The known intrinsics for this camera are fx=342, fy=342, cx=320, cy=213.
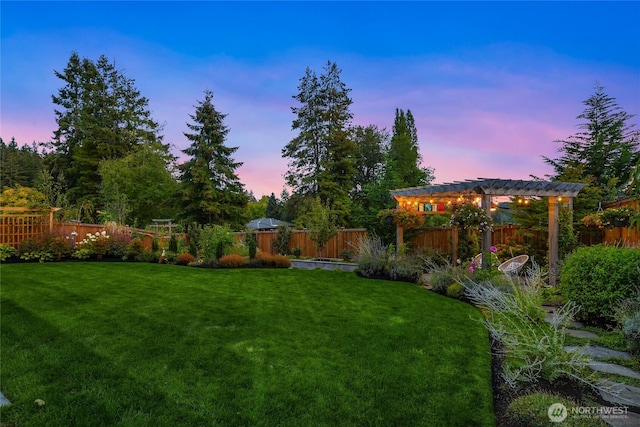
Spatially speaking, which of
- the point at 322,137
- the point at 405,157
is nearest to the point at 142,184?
the point at 322,137

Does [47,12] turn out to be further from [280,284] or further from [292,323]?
[292,323]

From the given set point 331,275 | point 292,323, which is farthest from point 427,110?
point 292,323

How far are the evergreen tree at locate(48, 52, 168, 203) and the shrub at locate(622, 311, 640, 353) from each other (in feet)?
77.7

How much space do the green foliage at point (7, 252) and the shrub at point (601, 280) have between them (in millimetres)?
12886

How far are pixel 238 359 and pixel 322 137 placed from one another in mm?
18576

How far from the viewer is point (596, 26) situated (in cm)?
566

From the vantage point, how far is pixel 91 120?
898 inches

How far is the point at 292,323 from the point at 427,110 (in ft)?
30.9

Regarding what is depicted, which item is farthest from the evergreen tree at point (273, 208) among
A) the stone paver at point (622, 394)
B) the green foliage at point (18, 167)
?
the stone paver at point (622, 394)

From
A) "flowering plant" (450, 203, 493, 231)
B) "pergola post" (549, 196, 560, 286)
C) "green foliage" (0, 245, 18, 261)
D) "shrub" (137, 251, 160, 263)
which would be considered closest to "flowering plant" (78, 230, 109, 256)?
"shrub" (137, 251, 160, 263)

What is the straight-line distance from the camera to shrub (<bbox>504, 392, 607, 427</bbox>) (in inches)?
80.7

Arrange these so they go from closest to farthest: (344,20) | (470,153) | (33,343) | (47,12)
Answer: (33,343), (47,12), (344,20), (470,153)

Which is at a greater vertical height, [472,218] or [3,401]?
[472,218]

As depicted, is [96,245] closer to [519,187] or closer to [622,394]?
[519,187]
